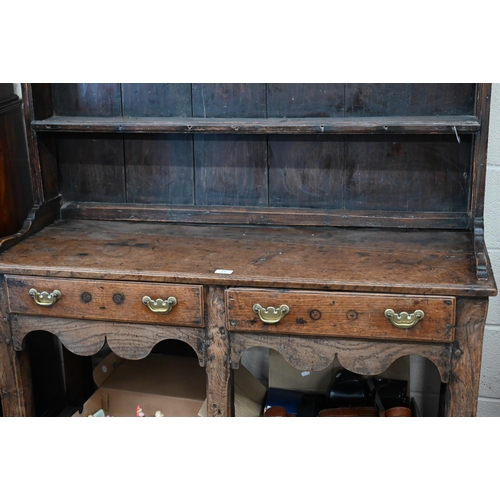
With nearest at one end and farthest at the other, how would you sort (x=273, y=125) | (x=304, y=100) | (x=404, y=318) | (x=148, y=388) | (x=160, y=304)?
1. (x=404, y=318)
2. (x=160, y=304)
3. (x=273, y=125)
4. (x=304, y=100)
5. (x=148, y=388)

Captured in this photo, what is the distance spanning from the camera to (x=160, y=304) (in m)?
1.99

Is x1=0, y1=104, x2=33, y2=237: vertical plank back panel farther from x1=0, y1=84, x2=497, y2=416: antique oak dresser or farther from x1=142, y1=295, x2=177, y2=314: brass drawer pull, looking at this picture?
x1=142, y1=295, x2=177, y2=314: brass drawer pull

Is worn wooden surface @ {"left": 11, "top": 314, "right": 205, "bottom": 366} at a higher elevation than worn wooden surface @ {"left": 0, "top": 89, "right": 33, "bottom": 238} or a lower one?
lower

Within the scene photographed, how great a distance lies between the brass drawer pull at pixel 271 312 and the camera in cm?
193

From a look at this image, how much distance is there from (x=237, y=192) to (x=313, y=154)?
11.5 inches

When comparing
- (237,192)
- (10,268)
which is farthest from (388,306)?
(10,268)

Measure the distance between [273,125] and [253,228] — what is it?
14.9 inches

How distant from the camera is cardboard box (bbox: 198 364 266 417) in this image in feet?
7.94

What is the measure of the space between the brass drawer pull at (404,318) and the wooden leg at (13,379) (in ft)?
3.67

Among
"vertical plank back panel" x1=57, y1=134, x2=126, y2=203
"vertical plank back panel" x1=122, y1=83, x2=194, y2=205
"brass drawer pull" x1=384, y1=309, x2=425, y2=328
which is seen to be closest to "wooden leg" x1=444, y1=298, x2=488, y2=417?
"brass drawer pull" x1=384, y1=309, x2=425, y2=328

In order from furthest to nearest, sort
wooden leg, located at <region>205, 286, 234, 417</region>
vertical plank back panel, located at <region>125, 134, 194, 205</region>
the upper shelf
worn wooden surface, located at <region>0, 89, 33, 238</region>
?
vertical plank back panel, located at <region>125, 134, 194, 205</region>, worn wooden surface, located at <region>0, 89, 33, 238</region>, the upper shelf, wooden leg, located at <region>205, 286, 234, 417</region>

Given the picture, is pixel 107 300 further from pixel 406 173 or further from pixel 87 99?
pixel 406 173

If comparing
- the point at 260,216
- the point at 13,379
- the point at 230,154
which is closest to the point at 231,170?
the point at 230,154

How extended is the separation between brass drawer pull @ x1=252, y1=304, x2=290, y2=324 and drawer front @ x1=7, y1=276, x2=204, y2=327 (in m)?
0.16
